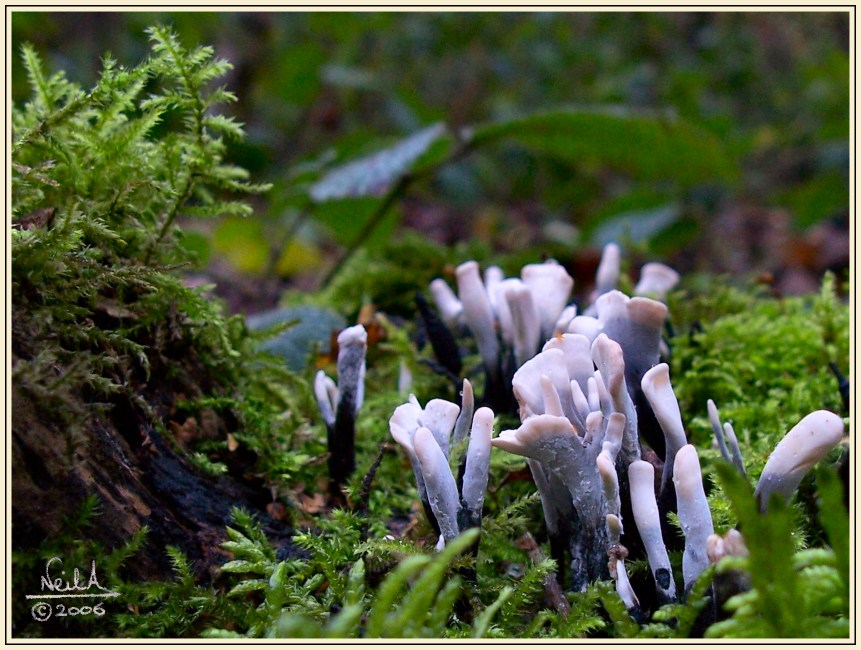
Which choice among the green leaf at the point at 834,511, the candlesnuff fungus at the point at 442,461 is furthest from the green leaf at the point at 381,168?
the green leaf at the point at 834,511

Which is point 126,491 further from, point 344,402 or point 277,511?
point 344,402

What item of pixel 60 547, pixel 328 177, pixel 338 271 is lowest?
pixel 60 547

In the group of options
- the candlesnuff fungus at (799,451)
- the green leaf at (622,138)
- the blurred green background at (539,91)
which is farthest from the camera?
the blurred green background at (539,91)

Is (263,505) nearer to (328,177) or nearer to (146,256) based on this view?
(146,256)

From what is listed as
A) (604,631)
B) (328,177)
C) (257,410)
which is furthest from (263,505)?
(328,177)

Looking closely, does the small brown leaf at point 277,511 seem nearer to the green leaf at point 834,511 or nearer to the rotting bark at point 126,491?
the rotting bark at point 126,491

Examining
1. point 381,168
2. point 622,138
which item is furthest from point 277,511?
point 622,138

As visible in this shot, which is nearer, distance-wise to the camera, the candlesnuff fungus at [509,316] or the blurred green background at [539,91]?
the candlesnuff fungus at [509,316]
